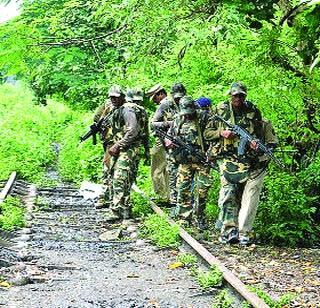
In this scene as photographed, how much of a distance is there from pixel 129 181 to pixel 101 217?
Answer: 85cm

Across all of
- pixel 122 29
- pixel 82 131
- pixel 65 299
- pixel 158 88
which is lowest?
pixel 82 131

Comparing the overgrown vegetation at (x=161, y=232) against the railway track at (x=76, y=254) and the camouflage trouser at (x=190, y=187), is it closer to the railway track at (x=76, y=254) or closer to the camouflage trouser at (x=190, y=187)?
the railway track at (x=76, y=254)

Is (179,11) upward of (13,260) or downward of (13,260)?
upward

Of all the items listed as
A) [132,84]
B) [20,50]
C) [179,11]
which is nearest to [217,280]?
[179,11]

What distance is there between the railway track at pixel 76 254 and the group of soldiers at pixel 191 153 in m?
0.53

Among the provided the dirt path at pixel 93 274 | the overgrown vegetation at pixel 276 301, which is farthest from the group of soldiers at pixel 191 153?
the overgrown vegetation at pixel 276 301

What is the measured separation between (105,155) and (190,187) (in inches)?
99.2

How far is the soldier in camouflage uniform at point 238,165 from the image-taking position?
865 cm

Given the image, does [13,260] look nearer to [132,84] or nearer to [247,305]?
[247,305]

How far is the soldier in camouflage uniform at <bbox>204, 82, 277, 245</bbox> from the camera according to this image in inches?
340

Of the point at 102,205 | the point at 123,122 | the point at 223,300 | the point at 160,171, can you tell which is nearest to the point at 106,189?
the point at 102,205

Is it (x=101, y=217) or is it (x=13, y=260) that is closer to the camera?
(x=13, y=260)

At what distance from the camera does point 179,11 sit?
967 cm

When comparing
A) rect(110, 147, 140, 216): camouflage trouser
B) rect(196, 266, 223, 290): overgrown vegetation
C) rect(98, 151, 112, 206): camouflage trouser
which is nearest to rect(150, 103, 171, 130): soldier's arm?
rect(110, 147, 140, 216): camouflage trouser
